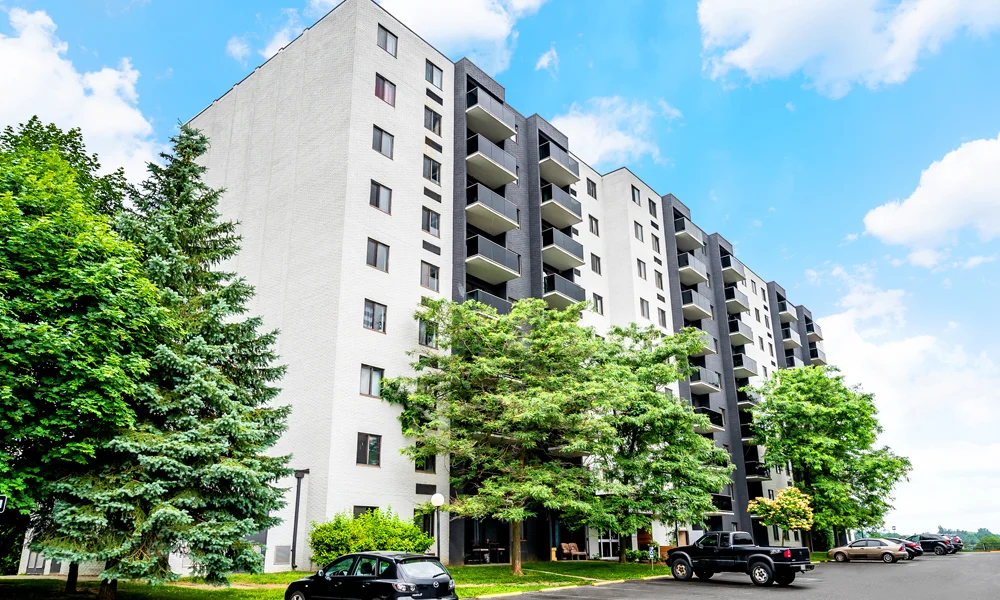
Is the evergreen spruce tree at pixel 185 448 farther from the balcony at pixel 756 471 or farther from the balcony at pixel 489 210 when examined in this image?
the balcony at pixel 756 471

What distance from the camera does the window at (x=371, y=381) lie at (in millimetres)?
26625

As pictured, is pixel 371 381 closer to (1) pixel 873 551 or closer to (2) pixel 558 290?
(2) pixel 558 290

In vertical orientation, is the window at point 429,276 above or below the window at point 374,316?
above

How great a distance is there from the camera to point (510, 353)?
27469mm

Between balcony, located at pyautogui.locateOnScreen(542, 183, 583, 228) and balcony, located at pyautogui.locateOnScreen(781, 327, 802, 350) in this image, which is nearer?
balcony, located at pyautogui.locateOnScreen(542, 183, 583, 228)

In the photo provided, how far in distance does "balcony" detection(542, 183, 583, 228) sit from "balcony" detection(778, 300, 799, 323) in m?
40.1

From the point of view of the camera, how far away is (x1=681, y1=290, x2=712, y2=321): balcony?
53.0 metres

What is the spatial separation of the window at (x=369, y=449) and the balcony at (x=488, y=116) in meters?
19.0

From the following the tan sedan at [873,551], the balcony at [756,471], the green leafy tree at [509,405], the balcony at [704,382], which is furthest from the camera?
the balcony at [756,471]

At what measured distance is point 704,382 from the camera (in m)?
50.4

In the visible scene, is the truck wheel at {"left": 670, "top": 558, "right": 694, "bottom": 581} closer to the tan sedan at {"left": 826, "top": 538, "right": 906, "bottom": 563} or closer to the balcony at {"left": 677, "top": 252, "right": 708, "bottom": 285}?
the tan sedan at {"left": 826, "top": 538, "right": 906, "bottom": 563}

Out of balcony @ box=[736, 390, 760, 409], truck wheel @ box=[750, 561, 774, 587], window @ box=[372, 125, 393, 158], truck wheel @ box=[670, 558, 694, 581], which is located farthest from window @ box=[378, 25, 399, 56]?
balcony @ box=[736, 390, 760, 409]

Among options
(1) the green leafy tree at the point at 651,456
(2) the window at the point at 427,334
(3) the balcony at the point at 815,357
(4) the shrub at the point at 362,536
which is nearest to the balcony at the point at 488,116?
(2) the window at the point at 427,334

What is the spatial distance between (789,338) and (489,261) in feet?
166
